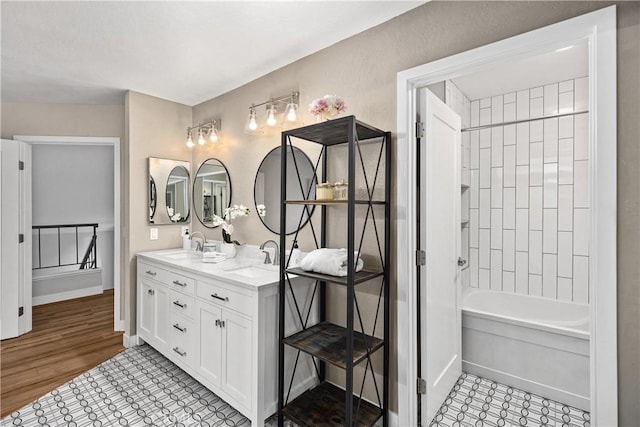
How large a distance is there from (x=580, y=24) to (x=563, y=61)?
1483 mm

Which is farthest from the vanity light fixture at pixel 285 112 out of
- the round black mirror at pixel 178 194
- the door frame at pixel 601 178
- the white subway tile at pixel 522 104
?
the white subway tile at pixel 522 104

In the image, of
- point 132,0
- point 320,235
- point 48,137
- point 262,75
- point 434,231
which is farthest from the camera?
point 48,137

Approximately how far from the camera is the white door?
6.14 ft

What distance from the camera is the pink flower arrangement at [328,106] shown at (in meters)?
1.89

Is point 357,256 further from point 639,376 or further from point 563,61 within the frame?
point 563,61

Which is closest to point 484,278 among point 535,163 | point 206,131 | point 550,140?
point 535,163

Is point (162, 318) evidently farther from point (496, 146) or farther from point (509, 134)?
point (509, 134)

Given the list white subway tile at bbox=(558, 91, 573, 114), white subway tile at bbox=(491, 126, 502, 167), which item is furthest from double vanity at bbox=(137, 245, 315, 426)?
white subway tile at bbox=(558, 91, 573, 114)

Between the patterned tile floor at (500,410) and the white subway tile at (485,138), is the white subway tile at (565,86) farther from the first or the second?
the patterned tile floor at (500,410)

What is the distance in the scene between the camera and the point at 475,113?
3.37 meters

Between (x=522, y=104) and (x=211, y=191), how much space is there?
3.14 meters

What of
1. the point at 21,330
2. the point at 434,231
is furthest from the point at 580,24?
the point at 21,330

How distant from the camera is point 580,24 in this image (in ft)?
4.38

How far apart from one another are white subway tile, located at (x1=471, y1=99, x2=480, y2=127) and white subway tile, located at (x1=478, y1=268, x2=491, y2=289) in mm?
1515
